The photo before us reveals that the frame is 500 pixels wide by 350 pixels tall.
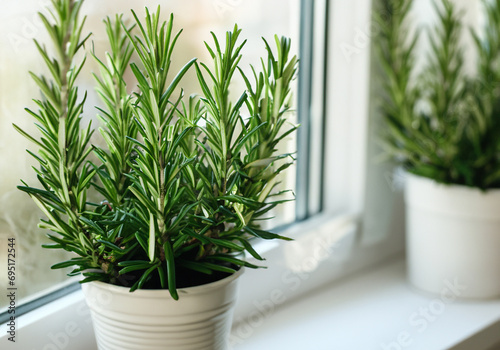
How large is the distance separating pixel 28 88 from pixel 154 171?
20 centimetres

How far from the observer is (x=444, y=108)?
0.94 meters

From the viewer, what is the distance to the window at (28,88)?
0.58 m

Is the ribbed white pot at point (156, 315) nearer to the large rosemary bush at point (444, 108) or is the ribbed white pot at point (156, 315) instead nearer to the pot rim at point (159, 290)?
the pot rim at point (159, 290)

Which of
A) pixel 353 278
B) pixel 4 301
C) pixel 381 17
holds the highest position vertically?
pixel 381 17

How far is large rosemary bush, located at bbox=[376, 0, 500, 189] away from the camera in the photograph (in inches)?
35.7

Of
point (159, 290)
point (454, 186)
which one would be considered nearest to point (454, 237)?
point (454, 186)

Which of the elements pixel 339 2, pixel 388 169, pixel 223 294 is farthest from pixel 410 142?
pixel 223 294

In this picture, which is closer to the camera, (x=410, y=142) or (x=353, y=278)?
(x=410, y=142)

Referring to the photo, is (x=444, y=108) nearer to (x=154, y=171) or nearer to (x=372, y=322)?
(x=372, y=322)

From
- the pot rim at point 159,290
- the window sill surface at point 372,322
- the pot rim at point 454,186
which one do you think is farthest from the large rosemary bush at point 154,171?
the pot rim at point 454,186

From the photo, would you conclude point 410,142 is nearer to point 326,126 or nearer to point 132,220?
point 326,126

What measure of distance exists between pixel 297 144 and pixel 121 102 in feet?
1.39

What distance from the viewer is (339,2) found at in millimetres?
919

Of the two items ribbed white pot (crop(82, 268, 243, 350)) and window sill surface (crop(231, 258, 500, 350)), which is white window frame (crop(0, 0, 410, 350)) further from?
ribbed white pot (crop(82, 268, 243, 350))
